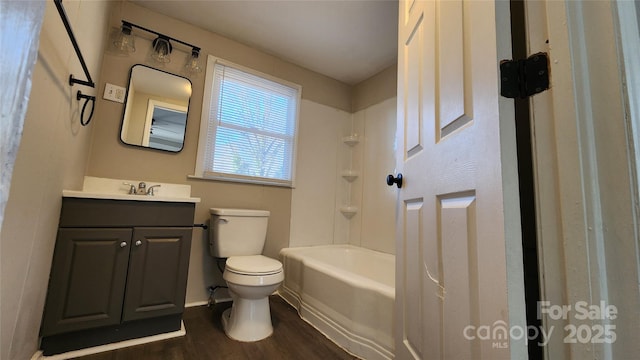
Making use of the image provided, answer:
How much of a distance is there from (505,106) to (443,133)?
257mm

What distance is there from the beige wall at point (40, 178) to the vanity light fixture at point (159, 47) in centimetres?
52

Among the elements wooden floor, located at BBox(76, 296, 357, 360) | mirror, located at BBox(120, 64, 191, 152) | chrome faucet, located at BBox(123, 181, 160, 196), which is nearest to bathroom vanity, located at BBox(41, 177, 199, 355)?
wooden floor, located at BBox(76, 296, 357, 360)

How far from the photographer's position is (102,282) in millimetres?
1429

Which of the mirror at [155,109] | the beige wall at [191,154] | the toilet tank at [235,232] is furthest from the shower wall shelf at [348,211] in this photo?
the mirror at [155,109]

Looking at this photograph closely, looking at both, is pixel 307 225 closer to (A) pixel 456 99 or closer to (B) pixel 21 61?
(A) pixel 456 99

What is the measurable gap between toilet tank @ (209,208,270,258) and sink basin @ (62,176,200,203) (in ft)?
0.89

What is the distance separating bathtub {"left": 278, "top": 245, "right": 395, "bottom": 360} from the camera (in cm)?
143

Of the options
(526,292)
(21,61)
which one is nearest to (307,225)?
(526,292)

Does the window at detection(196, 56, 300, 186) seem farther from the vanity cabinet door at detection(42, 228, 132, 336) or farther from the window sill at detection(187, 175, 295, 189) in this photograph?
the vanity cabinet door at detection(42, 228, 132, 336)

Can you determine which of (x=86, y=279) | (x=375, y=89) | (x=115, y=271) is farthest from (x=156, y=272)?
(x=375, y=89)

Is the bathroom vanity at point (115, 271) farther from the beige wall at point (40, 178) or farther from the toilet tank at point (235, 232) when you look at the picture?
the toilet tank at point (235, 232)

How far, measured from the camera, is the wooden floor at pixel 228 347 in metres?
1.42

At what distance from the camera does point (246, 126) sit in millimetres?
2438

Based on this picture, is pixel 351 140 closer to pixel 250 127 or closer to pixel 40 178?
pixel 250 127
